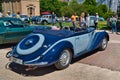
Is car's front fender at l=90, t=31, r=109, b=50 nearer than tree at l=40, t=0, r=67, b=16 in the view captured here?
Yes

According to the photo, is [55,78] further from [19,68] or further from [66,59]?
[19,68]

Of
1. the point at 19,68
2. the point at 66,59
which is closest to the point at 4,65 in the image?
the point at 19,68

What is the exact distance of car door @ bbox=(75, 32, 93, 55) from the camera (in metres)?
6.99

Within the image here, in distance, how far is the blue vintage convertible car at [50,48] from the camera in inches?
234

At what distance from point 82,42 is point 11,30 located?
3.83 meters

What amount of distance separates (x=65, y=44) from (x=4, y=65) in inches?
85.3

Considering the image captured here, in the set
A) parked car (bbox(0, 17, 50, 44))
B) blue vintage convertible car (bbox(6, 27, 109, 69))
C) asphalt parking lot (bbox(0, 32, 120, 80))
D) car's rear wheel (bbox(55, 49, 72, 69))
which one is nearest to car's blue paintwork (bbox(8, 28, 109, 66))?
blue vintage convertible car (bbox(6, 27, 109, 69))

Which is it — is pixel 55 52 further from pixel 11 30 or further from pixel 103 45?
pixel 11 30

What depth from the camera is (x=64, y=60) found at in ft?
21.4

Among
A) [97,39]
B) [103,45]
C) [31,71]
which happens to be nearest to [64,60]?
[31,71]

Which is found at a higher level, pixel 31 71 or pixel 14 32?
pixel 14 32

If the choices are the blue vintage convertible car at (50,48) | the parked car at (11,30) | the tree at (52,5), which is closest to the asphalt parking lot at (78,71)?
the blue vintage convertible car at (50,48)

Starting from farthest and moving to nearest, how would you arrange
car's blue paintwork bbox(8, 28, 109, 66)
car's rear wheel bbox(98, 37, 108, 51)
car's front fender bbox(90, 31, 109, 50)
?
1. car's rear wheel bbox(98, 37, 108, 51)
2. car's front fender bbox(90, 31, 109, 50)
3. car's blue paintwork bbox(8, 28, 109, 66)

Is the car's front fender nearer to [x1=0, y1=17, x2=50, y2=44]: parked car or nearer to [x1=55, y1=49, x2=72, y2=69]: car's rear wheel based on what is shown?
[x1=55, y1=49, x2=72, y2=69]: car's rear wheel
